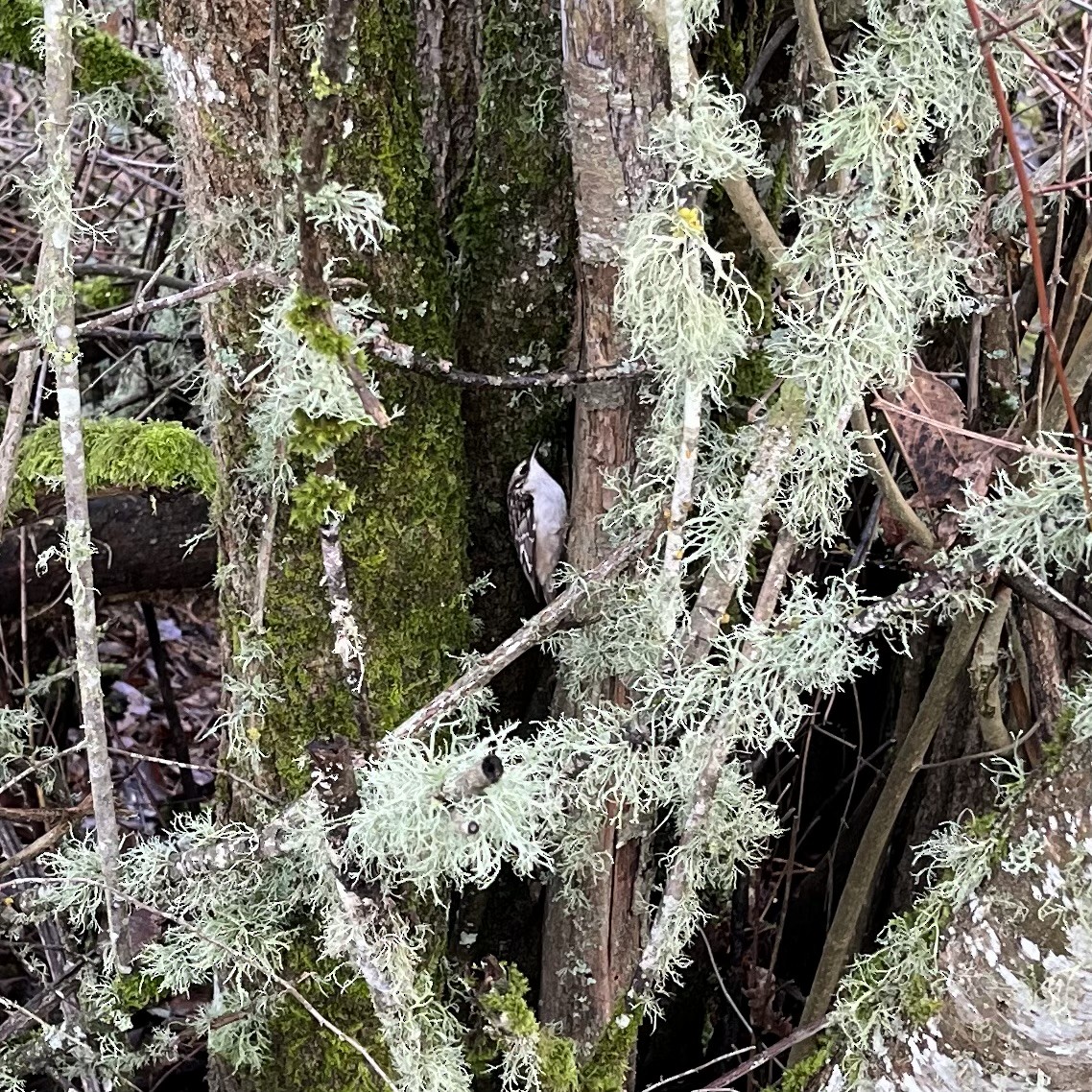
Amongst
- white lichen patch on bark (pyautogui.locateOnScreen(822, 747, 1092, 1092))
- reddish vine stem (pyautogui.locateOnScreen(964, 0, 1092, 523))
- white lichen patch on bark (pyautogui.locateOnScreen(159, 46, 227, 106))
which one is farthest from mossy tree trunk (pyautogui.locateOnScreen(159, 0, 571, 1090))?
white lichen patch on bark (pyautogui.locateOnScreen(822, 747, 1092, 1092))

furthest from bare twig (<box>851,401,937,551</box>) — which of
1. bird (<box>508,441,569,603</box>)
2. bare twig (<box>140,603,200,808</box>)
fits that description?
bare twig (<box>140,603,200,808</box>)

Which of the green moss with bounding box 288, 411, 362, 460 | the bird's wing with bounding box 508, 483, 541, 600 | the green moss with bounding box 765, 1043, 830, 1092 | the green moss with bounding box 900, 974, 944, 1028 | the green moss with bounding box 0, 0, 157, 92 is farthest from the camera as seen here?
the green moss with bounding box 0, 0, 157, 92

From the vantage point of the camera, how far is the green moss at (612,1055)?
1078 millimetres

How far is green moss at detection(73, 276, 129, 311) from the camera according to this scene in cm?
192

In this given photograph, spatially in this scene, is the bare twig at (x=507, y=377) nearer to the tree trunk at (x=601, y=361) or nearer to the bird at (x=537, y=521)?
the tree trunk at (x=601, y=361)

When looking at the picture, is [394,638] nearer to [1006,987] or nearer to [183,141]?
[183,141]

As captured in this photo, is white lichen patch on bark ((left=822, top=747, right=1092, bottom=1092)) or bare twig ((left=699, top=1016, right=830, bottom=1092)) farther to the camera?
bare twig ((left=699, top=1016, right=830, bottom=1092))

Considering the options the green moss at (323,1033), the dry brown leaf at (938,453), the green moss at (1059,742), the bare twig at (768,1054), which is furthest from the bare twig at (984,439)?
the green moss at (323,1033)

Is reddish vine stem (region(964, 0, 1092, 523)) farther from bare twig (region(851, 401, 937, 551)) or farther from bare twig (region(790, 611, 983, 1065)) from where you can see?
bare twig (region(790, 611, 983, 1065))

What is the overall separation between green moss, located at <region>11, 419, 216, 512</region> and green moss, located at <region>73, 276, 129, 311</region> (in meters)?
0.61

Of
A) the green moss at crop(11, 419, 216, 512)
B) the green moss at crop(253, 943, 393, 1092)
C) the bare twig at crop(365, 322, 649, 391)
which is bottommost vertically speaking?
the green moss at crop(253, 943, 393, 1092)

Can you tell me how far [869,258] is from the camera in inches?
36.7

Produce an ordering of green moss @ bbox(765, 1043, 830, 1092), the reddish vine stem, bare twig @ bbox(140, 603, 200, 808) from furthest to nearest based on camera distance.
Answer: bare twig @ bbox(140, 603, 200, 808)
green moss @ bbox(765, 1043, 830, 1092)
the reddish vine stem

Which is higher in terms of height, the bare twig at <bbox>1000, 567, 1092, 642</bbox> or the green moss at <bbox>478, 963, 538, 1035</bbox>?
the bare twig at <bbox>1000, 567, 1092, 642</bbox>
